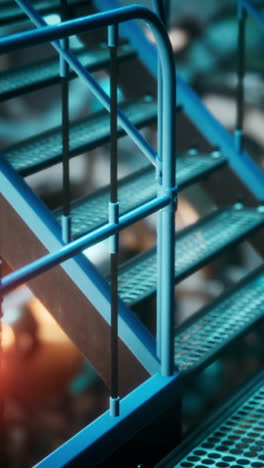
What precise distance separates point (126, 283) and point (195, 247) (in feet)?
1.29

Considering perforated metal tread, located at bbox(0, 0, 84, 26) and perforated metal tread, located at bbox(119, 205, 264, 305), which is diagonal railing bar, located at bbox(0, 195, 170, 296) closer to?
perforated metal tread, located at bbox(119, 205, 264, 305)

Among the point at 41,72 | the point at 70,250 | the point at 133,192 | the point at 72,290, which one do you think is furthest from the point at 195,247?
the point at 70,250

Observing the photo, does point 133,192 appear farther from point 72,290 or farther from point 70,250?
point 70,250

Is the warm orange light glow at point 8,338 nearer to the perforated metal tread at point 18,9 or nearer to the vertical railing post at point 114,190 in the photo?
the perforated metal tread at point 18,9

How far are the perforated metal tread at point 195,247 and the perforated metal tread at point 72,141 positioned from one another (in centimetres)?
43

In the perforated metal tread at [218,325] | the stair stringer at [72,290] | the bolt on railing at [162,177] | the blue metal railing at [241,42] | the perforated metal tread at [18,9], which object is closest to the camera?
the bolt on railing at [162,177]

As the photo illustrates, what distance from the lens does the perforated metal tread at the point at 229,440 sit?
280 cm

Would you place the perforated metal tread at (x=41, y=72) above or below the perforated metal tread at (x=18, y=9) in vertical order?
below

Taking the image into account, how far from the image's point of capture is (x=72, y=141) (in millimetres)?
3451

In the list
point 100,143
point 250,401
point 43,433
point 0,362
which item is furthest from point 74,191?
point 0,362

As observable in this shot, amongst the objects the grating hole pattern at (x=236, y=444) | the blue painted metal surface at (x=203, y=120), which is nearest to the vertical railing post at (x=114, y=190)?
the grating hole pattern at (x=236, y=444)

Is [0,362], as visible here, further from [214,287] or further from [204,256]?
[214,287]

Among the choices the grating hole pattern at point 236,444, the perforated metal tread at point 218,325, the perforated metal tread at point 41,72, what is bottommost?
the grating hole pattern at point 236,444

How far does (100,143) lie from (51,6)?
66 centimetres
